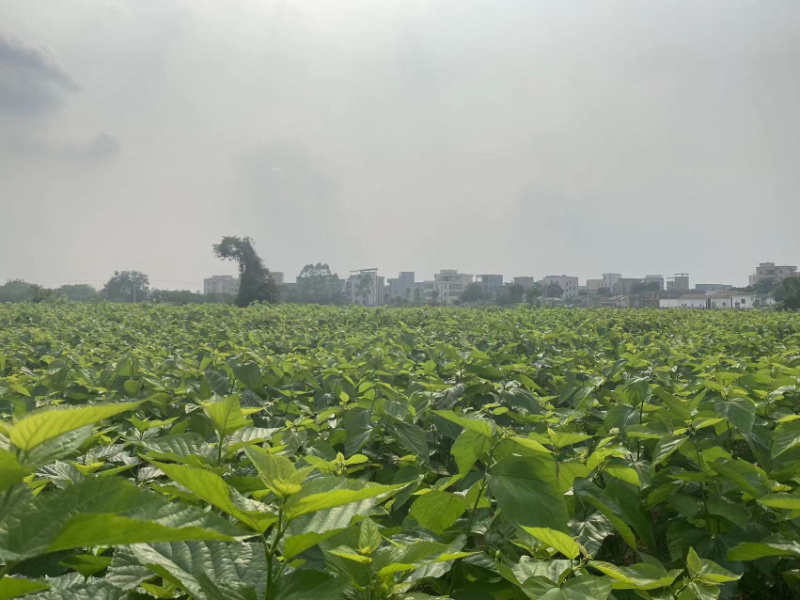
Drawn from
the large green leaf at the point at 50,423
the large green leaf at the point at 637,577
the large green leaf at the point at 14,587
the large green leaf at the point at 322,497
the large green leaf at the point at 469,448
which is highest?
the large green leaf at the point at 50,423

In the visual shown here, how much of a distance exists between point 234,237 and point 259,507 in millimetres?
40280

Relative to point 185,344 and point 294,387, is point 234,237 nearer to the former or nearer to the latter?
point 185,344

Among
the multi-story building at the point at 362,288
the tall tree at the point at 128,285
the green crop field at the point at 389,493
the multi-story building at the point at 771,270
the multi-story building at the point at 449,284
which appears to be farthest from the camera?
the multi-story building at the point at 449,284

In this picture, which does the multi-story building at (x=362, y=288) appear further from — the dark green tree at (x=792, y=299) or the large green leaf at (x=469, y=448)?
the large green leaf at (x=469, y=448)

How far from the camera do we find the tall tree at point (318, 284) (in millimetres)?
74675

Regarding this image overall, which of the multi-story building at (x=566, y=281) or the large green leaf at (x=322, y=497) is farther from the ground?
the multi-story building at (x=566, y=281)

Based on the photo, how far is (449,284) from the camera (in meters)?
132

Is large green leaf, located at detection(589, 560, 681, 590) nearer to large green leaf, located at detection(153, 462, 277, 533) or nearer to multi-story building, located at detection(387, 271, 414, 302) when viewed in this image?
large green leaf, located at detection(153, 462, 277, 533)

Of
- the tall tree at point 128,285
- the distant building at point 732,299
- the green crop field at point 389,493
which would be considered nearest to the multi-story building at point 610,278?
the distant building at point 732,299

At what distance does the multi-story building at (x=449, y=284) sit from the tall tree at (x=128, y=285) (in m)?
63.9

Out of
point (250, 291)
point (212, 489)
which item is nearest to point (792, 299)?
point (250, 291)

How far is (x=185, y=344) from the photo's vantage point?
655cm

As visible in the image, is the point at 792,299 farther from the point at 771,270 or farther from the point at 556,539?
the point at 771,270

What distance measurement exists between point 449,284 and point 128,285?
3165 inches
